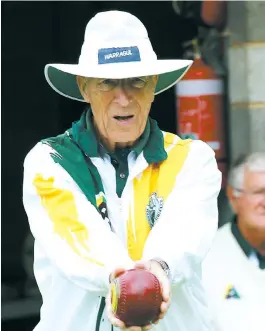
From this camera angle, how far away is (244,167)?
457cm

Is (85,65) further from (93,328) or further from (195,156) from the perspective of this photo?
(93,328)

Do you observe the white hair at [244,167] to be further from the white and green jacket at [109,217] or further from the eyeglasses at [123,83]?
the eyeglasses at [123,83]

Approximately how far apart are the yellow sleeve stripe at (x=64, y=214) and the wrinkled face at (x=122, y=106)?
8.1 inches

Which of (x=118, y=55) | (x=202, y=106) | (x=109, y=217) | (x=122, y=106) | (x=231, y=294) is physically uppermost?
(x=118, y=55)

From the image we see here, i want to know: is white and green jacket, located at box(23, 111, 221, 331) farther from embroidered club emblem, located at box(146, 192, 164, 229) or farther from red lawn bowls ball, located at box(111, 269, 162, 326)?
red lawn bowls ball, located at box(111, 269, 162, 326)

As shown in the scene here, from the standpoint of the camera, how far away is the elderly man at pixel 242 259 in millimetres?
4234

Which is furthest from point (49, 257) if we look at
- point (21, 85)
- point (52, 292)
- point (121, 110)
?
point (21, 85)

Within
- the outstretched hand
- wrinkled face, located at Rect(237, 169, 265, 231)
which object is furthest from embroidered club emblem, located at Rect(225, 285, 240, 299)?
the outstretched hand

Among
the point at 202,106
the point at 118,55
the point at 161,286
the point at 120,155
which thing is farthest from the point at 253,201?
the point at 161,286

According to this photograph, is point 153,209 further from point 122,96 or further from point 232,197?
point 232,197

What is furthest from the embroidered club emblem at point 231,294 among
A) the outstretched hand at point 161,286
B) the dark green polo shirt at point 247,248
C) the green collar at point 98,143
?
the outstretched hand at point 161,286

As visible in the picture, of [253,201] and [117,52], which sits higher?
[117,52]

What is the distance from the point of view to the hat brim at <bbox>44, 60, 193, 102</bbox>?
293cm

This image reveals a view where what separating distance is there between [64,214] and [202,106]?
7.27ft
